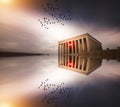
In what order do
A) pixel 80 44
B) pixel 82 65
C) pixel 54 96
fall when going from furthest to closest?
pixel 80 44 → pixel 82 65 → pixel 54 96

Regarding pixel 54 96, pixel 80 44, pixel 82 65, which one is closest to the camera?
pixel 54 96

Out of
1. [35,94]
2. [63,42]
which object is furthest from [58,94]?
[63,42]

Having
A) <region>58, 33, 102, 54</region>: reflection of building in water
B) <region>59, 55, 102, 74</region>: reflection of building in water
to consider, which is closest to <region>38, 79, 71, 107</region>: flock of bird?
<region>59, 55, 102, 74</region>: reflection of building in water

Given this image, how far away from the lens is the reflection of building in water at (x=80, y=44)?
6843 centimetres

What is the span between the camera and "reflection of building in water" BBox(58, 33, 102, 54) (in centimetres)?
6843

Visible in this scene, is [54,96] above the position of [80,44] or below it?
below

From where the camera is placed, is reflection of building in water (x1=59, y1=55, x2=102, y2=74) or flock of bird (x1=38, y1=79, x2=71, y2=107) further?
reflection of building in water (x1=59, y1=55, x2=102, y2=74)

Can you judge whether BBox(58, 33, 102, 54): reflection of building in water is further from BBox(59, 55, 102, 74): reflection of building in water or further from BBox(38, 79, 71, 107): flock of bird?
BBox(38, 79, 71, 107): flock of bird

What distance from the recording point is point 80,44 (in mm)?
72562

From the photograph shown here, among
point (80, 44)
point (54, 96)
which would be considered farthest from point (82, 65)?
point (80, 44)

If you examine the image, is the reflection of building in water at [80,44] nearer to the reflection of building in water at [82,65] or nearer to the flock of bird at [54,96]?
the reflection of building in water at [82,65]

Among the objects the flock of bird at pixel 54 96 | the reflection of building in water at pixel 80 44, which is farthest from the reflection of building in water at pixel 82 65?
the reflection of building in water at pixel 80 44

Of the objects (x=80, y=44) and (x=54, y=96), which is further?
(x=80, y=44)

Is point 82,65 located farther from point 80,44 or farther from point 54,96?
point 80,44
